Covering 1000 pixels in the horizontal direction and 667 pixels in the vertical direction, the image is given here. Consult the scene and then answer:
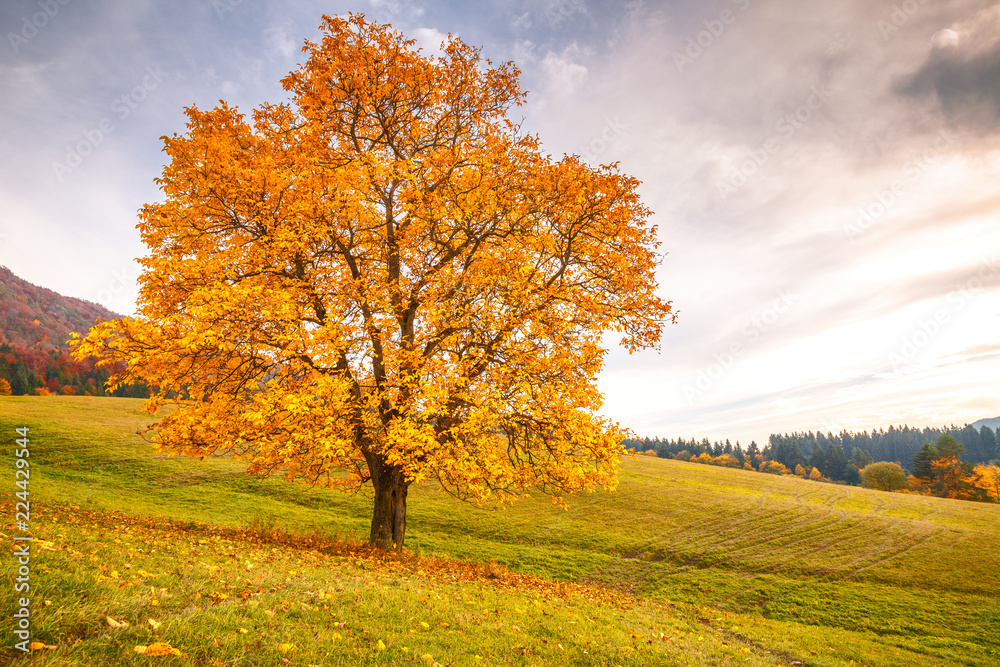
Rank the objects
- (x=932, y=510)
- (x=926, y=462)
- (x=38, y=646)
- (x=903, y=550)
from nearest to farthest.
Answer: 1. (x=38, y=646)
2. (x=903, y=550)
3. (x=932, y=510)
4. (x=926, y=462)

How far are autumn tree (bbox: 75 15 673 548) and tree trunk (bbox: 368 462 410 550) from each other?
0.07 metres

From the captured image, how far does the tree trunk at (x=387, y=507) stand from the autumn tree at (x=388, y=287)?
0.07 metres

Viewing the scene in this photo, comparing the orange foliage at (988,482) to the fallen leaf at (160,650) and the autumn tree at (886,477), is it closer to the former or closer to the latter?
→ the autumn tree at (886,477)

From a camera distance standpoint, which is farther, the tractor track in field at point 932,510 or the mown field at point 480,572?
the tractor track in field at point 932,510

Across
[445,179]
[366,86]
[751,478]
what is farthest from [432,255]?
[751,478]

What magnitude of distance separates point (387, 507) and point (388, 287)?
7203mm

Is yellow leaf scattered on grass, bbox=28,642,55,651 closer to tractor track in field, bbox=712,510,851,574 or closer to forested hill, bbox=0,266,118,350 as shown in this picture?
tractor track in field, bbox=712,510,851,574

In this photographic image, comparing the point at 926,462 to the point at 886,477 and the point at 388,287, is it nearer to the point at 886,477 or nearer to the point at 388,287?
the point at 886,477

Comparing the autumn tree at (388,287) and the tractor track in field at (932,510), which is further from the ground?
the autumn tree at (388,287)

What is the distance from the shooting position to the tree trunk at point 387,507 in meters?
13.9

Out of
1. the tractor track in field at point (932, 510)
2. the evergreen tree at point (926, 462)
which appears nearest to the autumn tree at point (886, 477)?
the evergreen tree at point (926, 462)

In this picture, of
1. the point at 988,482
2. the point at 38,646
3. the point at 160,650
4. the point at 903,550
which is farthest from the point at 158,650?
the point at 988,482

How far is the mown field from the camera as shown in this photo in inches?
203

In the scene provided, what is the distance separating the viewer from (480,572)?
13.8 meters
